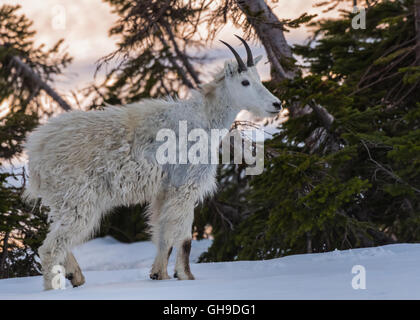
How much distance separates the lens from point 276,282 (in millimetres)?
4996

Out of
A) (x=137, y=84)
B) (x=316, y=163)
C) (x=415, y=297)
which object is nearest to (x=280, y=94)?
(x=316, y=163)

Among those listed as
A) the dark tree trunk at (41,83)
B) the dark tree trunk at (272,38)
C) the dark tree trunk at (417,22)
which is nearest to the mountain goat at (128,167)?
the dark tree trunk at (272,38)

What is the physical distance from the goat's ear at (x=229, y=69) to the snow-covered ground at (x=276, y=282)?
7.37 ft

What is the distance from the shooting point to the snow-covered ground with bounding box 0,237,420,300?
4.31 meters

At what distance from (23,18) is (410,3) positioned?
8687 millimetres

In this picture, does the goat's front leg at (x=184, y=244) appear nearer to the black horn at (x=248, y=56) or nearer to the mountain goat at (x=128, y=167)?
the mountain goat at (x=128, y=167)

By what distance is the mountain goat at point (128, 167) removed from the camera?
540 centimetres

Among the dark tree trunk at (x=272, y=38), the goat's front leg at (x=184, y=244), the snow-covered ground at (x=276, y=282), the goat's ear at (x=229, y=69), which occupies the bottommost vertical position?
the snow-covered ground at (x=276, y=282)

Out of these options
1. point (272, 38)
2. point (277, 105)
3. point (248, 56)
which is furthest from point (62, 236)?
point (272, 38)

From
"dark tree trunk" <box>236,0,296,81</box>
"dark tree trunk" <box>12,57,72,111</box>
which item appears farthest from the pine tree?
"dark tree trunk" <box>12,57,72,111</box>

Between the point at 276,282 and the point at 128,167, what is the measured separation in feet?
6.25

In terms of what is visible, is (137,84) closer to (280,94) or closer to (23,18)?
(23,18)

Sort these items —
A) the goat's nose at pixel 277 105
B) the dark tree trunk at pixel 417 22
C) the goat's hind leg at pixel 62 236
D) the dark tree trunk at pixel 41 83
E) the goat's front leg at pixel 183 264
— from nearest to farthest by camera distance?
the goat's hind leg at pixel 62 236 → the goat's front leg at pixel 183 264 → the goat's nose at pixel 277 105 → the dark tree trunk at pixel 417 22 → the dark tree trunk at pixel 41 83

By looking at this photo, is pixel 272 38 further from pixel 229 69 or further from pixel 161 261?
pixel 161 261
